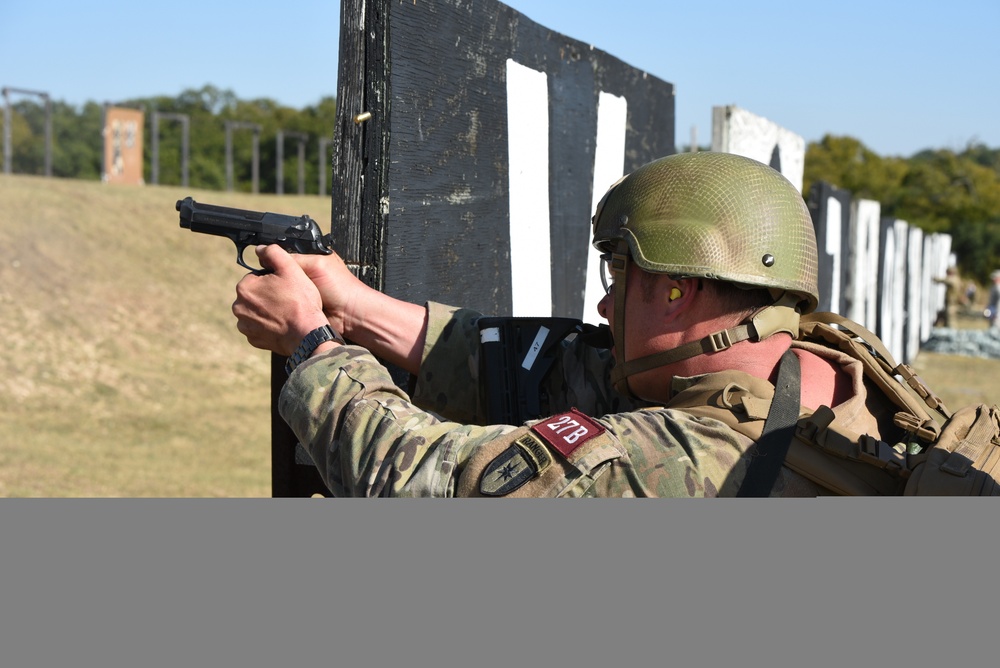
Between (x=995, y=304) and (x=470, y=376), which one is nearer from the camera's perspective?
(x=470, y=376)

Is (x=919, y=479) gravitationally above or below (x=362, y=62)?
below

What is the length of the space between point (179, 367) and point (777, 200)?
38.9ft

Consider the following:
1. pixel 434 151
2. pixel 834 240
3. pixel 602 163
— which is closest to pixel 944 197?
pixel 834 240

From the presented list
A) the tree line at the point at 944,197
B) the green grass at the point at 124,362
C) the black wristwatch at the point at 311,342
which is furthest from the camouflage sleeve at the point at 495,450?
the tree line at the point at 944,197

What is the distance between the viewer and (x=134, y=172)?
3058 centimetres

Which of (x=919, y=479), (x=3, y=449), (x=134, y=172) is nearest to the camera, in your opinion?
(x=919, y=479)

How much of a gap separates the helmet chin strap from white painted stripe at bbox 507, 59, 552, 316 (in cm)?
100

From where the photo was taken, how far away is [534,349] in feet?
8.64

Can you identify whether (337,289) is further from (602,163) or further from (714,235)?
(602,163)

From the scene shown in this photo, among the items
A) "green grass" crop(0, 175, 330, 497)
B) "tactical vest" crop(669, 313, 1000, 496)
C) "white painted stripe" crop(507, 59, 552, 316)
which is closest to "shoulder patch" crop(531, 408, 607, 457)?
"tactical vest" crop(669, 313, 1000, 496)

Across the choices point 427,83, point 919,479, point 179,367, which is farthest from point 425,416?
point 179,367

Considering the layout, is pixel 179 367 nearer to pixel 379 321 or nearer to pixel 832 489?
pixel 379 321

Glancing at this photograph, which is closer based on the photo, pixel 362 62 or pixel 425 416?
pixel 425 416

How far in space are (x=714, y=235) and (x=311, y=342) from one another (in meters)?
0.86
